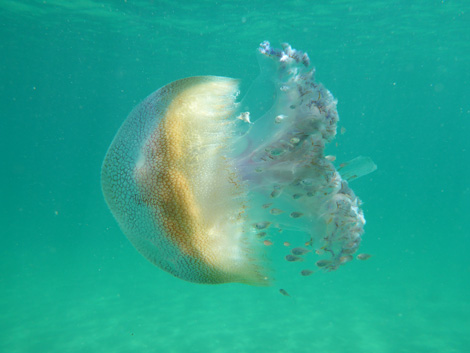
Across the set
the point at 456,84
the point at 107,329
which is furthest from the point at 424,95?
the point at 107,329

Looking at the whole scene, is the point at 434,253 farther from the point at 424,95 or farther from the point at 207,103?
the point at 424,95

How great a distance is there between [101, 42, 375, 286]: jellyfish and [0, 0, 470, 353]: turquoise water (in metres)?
0.35

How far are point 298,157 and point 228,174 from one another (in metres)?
0.51

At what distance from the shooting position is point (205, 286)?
13.5 meters

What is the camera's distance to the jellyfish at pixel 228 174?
1946 mm

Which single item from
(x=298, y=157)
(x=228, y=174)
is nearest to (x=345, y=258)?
(x=298, y=157)

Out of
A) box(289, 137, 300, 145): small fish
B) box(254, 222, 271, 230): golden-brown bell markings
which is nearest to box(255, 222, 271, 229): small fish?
box(254, 222, 271, 230): golden-brown bell markings

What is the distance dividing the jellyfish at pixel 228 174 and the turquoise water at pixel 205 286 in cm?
35

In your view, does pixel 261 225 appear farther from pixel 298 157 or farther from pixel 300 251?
pixel 300 251

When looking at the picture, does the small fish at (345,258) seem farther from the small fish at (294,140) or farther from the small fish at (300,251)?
the small fish at (294,140)

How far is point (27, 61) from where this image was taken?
31.2m

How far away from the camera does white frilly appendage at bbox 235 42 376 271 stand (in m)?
2.22

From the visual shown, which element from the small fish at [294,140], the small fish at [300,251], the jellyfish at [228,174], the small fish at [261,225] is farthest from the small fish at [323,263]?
the small fish at [294,140]

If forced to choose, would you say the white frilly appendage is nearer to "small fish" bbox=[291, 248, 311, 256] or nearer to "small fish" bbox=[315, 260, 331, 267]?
"small fish" bbox=[315, 260, 331, 267]
